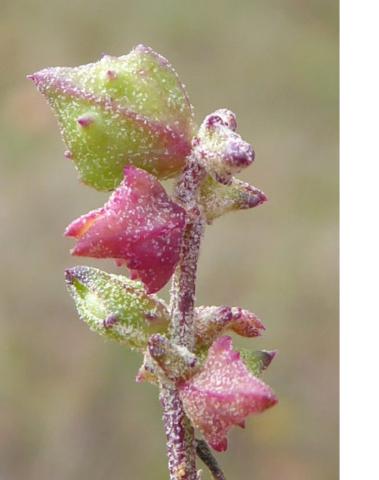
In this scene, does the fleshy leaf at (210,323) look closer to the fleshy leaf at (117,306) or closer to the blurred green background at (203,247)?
the fleshy leaf at (117,306)

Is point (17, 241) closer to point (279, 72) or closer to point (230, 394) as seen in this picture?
point (279, 72)

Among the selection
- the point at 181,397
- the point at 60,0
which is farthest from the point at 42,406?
the point at 181,397

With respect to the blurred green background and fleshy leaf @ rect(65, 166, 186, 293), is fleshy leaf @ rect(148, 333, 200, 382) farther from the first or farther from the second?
the blurred green background

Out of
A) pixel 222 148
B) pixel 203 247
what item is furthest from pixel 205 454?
pixel 203 247
